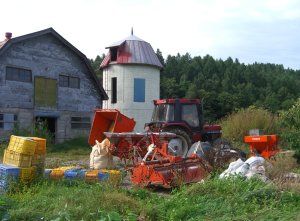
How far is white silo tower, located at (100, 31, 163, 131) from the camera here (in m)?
30.3

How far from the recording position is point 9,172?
920 centimetres

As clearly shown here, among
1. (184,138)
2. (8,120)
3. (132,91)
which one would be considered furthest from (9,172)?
(132,91)

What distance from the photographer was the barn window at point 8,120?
70.5ft

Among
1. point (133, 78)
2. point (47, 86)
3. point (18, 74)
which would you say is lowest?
point (47, 86)

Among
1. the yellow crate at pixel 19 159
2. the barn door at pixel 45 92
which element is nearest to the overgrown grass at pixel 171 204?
the yellow crate at pixel 19 159

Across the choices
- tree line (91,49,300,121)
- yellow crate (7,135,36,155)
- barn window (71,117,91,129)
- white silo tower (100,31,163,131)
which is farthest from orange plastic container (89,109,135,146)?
tree line (91,49,300,121)

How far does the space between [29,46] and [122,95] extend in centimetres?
884

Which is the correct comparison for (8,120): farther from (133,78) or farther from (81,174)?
(81,174)

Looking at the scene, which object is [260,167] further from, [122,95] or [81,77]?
[122,95]

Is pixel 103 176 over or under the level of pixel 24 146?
under

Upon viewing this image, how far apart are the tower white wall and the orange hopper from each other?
15.7m

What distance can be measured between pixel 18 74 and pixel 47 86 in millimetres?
1747

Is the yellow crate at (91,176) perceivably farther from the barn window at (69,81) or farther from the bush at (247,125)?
the barn window at (69,81)

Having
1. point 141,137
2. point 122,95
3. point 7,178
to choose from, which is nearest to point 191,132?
point 141,137
